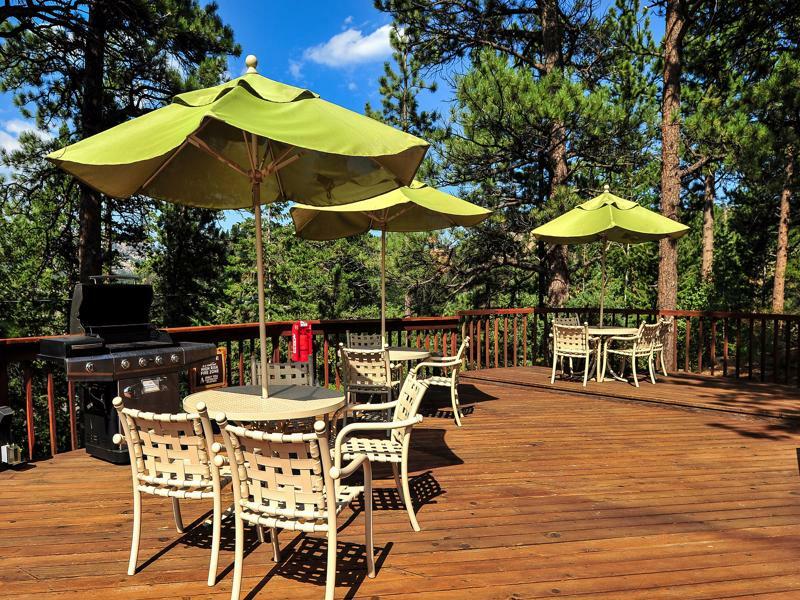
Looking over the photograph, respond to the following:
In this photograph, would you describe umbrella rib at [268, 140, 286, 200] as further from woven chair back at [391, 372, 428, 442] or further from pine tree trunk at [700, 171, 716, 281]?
pine tree trunk at [700, 171, 716, 281]

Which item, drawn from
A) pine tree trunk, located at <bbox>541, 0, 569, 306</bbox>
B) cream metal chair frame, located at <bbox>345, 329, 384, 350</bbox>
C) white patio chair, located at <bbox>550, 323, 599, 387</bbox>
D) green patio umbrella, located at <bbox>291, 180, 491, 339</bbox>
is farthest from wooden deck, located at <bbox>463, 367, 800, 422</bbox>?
pine tree trunk, located at <bbox>541, 0, 569, 306</bbox>

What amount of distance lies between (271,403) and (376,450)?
62 centimetres

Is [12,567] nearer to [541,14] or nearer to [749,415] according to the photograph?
[749,415]

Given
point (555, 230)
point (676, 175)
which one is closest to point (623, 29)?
point (676, 175)

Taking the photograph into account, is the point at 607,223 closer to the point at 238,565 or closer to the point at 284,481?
the point at 284,481

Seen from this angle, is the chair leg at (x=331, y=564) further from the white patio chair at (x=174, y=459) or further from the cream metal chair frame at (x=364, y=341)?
the cream metal chair frame at (x=364, y=341)

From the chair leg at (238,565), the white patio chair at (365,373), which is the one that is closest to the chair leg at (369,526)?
the chair leg at (238,565)

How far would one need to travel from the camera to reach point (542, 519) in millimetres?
2832

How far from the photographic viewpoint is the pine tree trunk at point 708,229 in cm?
1614

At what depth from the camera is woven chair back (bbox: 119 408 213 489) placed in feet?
7.23

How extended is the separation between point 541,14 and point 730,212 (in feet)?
43.3

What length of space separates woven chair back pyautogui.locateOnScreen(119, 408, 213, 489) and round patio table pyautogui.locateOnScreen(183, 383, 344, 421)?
140 mm

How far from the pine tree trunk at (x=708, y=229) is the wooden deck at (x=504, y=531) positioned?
13677mm

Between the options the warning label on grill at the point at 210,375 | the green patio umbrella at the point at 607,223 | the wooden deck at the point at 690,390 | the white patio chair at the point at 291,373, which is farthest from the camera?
the green patio umbrella at the point at 607,223
